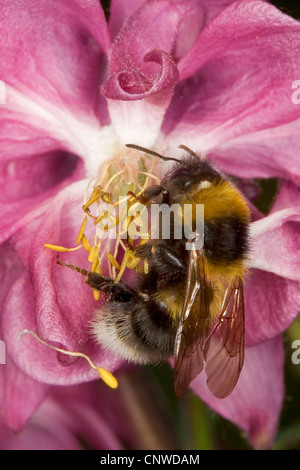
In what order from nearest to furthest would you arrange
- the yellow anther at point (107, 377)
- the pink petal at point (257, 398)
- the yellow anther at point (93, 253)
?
the yellow anther at point (107, 377)
the yellow anther at point (93, 253)
the pink petal at point (257, 398)

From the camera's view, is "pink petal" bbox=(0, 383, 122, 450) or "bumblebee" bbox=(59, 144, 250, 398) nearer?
"bumblebee" bbox=(59, 144, 250, 398)

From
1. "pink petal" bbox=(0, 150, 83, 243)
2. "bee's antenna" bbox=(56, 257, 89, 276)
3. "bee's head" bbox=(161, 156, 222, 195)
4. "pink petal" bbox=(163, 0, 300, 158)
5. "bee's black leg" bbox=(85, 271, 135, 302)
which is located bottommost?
"bee's black leg" bbox=(85, 271, 135, 302)

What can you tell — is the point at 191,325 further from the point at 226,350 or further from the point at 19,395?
the point at 19,395

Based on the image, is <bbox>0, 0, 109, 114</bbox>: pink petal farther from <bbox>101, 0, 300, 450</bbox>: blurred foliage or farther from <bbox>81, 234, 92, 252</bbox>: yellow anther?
<bbox>101, 0, 300, 450</bbox>: blurred foliage

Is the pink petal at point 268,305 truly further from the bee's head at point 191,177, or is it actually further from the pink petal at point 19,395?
the pink petal at point 19,395

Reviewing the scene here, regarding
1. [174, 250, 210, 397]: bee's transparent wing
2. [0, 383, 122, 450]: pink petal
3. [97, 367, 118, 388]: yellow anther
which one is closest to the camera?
[174, 250, 210, 397]: bee's transparent wing

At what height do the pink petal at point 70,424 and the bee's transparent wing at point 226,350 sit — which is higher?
the bee's transparent wing at point 226,350

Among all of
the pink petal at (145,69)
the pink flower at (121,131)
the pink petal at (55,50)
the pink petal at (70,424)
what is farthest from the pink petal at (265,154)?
the pink petal at (70,424)

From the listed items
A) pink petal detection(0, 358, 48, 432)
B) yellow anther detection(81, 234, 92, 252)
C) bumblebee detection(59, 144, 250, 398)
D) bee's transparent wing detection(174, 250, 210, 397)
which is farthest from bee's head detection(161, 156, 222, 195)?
pink petal detection(0, 358, 48, 432)
